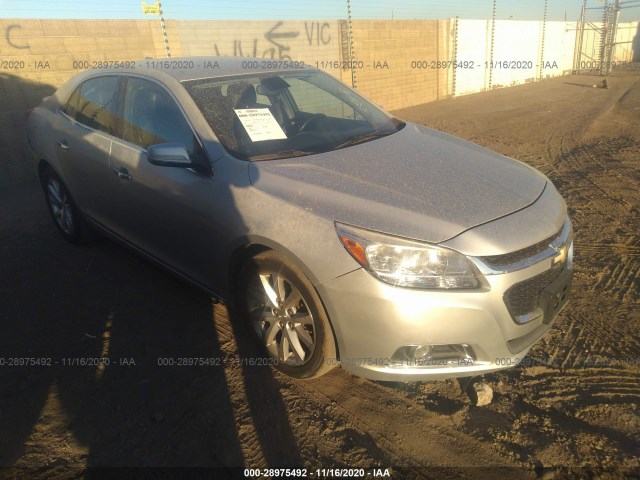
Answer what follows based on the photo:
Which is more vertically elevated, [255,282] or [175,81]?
[175,81]

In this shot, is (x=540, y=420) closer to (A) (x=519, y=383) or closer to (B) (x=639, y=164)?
(A) (x=519, y=383)

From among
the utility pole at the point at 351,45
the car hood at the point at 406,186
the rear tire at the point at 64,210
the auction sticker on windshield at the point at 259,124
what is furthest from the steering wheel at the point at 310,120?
the utility pole at the point at 351,45

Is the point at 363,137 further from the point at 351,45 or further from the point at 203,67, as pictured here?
the point at 351,45

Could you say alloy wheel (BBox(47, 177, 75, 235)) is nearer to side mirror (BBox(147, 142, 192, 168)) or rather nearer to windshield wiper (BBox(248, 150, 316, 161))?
side mirror (BBox(147, 142, 192, 168))

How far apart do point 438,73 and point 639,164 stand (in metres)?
10.2

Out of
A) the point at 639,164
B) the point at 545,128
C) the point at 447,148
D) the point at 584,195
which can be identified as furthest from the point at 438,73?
the point at 447,148

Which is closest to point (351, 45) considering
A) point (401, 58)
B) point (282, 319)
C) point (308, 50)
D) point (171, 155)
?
point (308, 50)

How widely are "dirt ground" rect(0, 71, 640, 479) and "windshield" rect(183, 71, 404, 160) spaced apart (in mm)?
1278

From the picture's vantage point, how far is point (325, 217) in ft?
7.70

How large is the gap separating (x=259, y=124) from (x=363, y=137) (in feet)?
2.36

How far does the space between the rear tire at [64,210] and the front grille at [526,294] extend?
3754 millimetres

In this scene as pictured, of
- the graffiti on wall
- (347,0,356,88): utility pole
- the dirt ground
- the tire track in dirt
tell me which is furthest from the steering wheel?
(347,0,356,88): utility pole

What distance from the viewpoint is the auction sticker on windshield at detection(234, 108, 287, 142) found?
121 inches

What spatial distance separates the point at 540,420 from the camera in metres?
2.37
